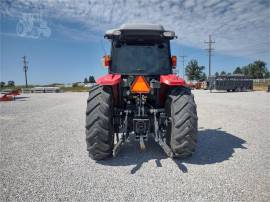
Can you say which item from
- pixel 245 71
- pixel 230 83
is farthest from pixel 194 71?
pixel 245 71

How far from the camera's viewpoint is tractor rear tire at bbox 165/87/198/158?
14.2 ft

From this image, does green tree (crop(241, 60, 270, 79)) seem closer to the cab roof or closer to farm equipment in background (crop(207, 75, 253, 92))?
farm equipment in background (crop(207, 75, 253, 92))

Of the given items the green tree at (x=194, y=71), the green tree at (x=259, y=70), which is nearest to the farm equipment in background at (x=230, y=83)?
the green tree at (x=194, y=71)

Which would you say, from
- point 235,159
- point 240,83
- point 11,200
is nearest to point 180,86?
point 235,159

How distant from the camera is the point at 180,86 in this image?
15.6 ft

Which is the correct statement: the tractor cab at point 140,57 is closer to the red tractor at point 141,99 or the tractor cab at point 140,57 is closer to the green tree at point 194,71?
the red tractor at point 141,99

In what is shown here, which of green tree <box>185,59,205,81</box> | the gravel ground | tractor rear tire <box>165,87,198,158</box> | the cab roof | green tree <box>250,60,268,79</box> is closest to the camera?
the gravel ground

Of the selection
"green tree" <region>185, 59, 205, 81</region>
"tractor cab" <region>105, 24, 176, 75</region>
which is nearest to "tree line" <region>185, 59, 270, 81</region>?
"green tree" <region>185, 59, 205, 81</region>

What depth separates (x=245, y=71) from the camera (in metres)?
102

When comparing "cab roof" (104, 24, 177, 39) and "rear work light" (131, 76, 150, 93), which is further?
"cab roof" (104, 24, 177, 39)

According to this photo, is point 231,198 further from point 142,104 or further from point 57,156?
point 57,156

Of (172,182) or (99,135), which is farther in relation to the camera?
(99,135)

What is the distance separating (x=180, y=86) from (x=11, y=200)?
11.5ft

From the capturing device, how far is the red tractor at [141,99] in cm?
442
